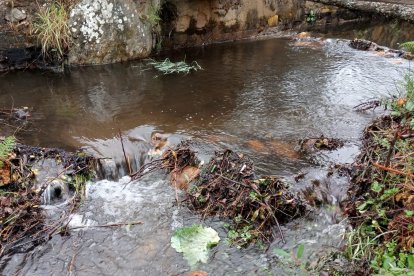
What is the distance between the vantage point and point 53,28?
23.9 ft

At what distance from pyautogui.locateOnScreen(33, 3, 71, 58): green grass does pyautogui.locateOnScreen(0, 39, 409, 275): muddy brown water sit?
22.5 inches

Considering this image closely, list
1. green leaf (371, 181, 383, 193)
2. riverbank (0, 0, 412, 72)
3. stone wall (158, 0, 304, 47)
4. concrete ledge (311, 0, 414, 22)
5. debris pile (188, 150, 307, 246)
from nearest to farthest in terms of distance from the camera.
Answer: green leaf (371, 181, 383, 193) < debris pile (188, 150, 307, 246) < riverbank (0, 0, 412, 72) < concrete ledge (311, 0, 414, 22) < stone wall (158, 0, 304, 47)

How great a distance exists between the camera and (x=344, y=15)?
36.4ft

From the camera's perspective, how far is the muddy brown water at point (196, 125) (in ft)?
11.2

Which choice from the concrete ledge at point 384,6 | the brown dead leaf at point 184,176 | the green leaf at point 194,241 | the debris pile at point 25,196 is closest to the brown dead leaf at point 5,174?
the debris pile at point 25,196

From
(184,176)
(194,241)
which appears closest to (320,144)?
(184,176)

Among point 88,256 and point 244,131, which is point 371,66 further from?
point 88,256

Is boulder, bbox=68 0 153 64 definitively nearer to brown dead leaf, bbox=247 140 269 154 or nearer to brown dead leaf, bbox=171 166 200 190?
brown dead leaf, bbox=247 140 269 154

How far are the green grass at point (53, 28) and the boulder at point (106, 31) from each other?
0.15 meters

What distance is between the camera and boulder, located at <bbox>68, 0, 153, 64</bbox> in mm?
7500

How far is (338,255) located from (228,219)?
1.02m

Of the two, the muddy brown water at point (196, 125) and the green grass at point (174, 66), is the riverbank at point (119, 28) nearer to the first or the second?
the muddy brown water at point (196, 125)

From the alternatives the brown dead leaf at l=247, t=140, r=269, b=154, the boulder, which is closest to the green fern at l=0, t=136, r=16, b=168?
the brown dead leaf at l=247, t=140, r=269, b=154

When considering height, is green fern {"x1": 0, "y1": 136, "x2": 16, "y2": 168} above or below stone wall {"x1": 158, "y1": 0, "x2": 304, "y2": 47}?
below
